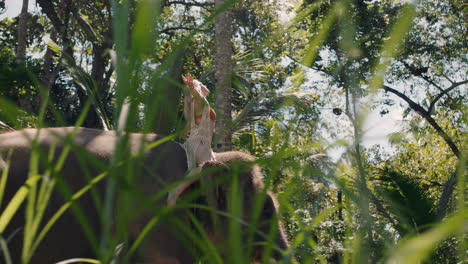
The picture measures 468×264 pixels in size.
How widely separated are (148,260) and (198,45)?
1090 cm

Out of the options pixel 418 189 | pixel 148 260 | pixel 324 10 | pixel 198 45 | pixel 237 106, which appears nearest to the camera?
pixel 148 260

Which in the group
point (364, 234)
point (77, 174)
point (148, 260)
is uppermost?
point (77, 174)

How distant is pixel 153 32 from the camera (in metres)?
0.43

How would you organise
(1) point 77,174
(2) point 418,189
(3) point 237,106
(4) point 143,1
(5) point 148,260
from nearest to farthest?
(4) point 143,1, (5) point 148,260, (1) point 77,174, (2) point 418,189, (3) point 237,106

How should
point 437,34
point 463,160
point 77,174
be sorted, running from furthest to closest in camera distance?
1. point 437,34
2. point 77,174
3. point 463,160

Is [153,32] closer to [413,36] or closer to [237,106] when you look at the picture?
[237,106]

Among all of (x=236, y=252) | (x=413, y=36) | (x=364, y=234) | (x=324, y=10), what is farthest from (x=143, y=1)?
(x=413, y=36)

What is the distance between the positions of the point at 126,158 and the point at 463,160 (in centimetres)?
32

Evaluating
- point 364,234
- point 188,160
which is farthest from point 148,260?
point 364,234

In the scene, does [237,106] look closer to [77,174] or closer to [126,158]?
[77,174]

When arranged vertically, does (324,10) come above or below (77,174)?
above

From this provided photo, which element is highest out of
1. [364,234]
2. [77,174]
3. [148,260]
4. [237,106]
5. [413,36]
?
[413,36]

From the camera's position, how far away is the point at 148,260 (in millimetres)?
2072

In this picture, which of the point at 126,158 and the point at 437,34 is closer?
the point at 126,158
